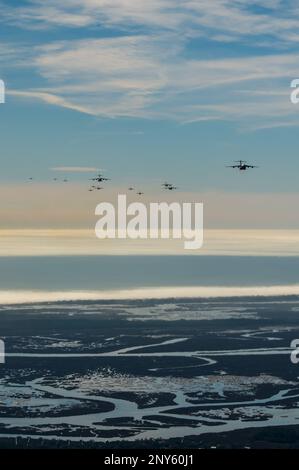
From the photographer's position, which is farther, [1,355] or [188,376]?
[1,355]

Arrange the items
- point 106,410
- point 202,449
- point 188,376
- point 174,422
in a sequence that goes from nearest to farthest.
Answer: point 202,449 < point 174,422 < point 106,410 < point 188,376

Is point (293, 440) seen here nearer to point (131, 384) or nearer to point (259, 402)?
point (259, 402)

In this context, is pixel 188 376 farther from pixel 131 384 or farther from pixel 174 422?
pixel 174 422

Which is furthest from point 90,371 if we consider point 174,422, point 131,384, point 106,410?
point 174,422

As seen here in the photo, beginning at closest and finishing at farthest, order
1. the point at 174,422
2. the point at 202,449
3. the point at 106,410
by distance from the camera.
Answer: the point at 202,449
the point at 174,422
the point at 106,410
